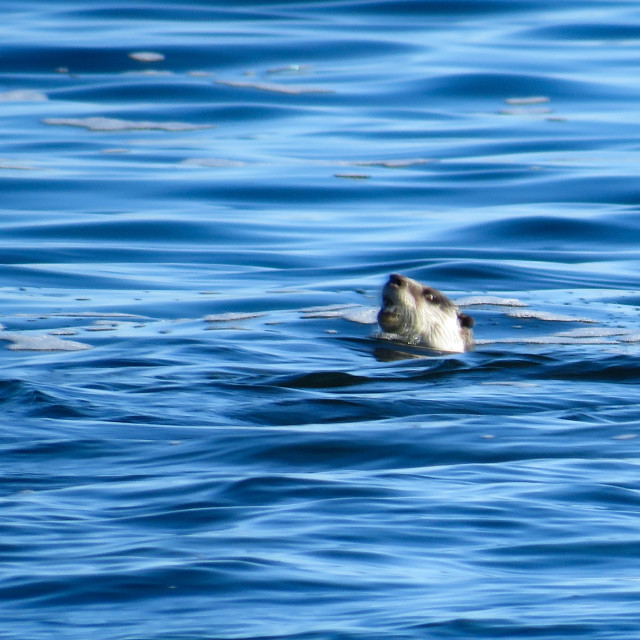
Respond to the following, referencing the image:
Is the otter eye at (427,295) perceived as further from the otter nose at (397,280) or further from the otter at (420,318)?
the otter nose at (397,280)

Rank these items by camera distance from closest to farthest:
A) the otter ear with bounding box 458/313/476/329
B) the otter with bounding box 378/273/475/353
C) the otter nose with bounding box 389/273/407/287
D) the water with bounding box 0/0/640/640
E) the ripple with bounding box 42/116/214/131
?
1. the water with bounding box 0/0/640/640
2. the otter nose with bounding box 389/273/407/287
3. the otter with bounding box 378/273/475/353
4. the otter ear with bounding box 458/313/476/329
5. the ripple with bounding box 42/116/214/131

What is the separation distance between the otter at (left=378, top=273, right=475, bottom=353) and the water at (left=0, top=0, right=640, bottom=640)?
6.8 inches

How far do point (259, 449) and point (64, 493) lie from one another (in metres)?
1.19

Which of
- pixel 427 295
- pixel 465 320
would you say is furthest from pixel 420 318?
pixel 465 320

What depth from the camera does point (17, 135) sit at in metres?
18.6

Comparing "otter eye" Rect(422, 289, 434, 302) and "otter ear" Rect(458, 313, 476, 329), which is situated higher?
"otter eye" Rect(422, 289, 434, 302)

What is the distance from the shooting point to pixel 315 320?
36.1 feet

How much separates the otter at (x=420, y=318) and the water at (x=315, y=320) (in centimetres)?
17

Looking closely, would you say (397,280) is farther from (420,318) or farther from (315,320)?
(315,320)

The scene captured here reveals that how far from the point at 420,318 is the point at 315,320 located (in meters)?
1.34

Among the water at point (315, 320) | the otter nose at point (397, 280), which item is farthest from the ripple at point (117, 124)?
the otter nose at point (397, 280)

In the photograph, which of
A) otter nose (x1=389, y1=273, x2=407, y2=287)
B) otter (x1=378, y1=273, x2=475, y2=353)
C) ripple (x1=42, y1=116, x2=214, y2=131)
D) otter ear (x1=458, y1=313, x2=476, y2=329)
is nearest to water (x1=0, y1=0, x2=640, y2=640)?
ripple (x1=42, y1=116, x2=214, y2=131)

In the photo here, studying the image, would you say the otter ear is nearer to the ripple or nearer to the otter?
the otter

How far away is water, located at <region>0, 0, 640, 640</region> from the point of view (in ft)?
14.7
